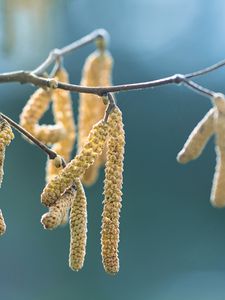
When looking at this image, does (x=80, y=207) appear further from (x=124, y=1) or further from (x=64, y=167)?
(x=124, y=1)

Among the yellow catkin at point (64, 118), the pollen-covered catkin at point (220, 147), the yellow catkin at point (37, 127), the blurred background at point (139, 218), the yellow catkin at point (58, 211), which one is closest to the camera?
the yellow catkin at point (58, 211)

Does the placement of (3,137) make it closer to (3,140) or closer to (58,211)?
(3,140)

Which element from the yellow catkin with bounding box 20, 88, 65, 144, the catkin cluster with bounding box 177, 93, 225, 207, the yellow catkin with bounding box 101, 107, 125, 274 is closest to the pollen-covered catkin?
the catkin cluster with bounding box 177, 93, 225, 207

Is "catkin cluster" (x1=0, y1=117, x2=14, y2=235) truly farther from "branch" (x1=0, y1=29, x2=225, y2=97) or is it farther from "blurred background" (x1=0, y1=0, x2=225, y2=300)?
"blurred background" (x1=0, y1=0, x2=225, y2=300)

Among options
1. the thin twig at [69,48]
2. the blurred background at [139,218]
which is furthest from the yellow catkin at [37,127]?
the blurred background at [139,218]

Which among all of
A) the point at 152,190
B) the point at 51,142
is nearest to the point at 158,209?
the point at 152,190

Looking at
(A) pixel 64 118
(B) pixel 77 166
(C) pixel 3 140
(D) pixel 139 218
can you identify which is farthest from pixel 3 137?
(D) pixel 139 218

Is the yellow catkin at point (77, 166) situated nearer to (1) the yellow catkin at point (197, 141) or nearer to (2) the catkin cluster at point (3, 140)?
(2) the catkin cluster at point (3, 140)
